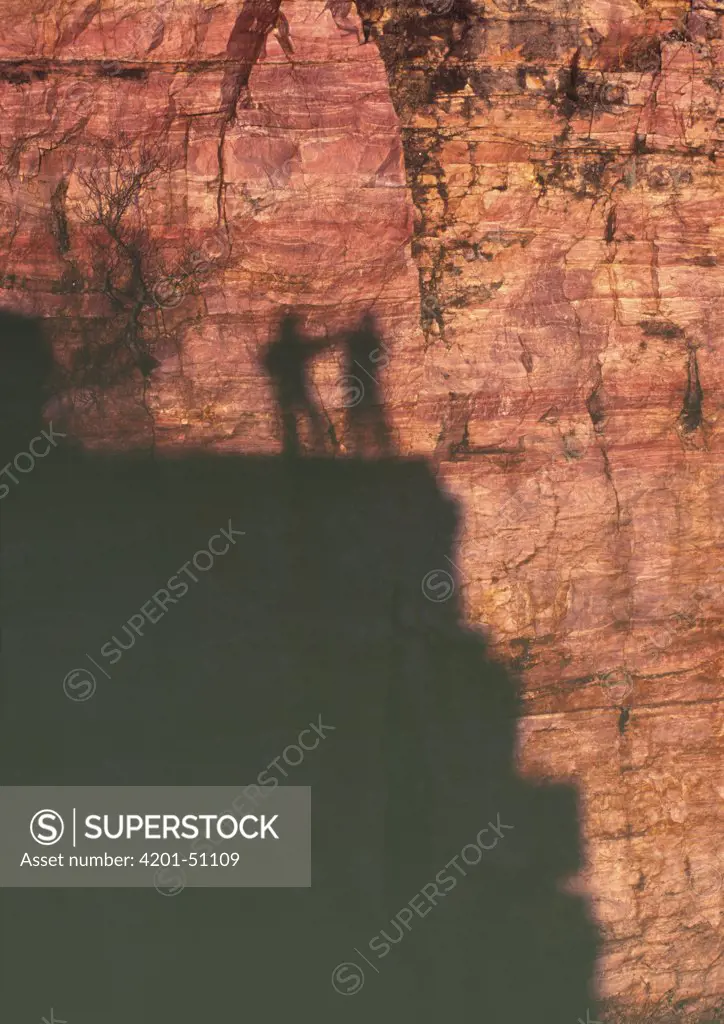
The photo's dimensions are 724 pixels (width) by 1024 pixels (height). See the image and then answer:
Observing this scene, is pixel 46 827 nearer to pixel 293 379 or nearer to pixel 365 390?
pixel 293 379

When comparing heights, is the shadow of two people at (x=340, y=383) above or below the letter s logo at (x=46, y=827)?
above

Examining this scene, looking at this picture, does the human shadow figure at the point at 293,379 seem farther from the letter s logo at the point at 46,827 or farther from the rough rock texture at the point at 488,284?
the letter s logo at the point at 46,827

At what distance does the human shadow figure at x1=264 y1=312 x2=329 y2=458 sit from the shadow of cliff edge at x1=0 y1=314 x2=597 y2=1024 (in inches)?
6.4

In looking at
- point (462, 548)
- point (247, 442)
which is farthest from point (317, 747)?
point (247, 442)

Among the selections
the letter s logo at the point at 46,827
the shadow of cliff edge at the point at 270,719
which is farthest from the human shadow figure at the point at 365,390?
the letter s logo at the point at 46,827

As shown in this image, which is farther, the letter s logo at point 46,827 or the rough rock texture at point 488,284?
the letter s logo at point 46,827

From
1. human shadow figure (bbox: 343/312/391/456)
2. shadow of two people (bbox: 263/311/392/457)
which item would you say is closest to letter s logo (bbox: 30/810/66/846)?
shadow of two people (bbox: 263/311/392/457)

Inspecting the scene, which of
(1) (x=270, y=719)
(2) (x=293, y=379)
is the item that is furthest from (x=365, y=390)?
(1) (x=270, y=719)

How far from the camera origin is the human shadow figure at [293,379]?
5.56 meters

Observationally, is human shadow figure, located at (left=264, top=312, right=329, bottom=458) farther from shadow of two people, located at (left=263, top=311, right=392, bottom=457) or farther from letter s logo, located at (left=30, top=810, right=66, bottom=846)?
letter s logo, located at (left=30, top=810, right=66, bottom=846)

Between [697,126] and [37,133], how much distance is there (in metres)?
4.06

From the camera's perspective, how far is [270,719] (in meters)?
5.59

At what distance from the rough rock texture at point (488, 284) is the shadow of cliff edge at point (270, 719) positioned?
0.87 ft

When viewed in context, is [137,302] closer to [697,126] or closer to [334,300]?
[334,300]
